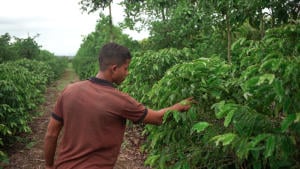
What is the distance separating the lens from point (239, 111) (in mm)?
2326

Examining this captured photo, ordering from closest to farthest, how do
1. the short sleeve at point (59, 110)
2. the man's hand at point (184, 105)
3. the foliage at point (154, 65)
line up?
1. the short sleeve at point (59, 110)
2. the man's hand at point (184, 105)
3. the foliage at point (154, 65)

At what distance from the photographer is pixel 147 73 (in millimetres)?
6859

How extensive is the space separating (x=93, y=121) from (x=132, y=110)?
278mm

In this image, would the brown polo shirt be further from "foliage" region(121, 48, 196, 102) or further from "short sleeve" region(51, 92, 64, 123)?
"foliage" region(121, 48, 196, 102)

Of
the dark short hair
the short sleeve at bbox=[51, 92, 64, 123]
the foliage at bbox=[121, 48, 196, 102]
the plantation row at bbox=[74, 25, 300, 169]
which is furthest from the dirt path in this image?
the dark short hair

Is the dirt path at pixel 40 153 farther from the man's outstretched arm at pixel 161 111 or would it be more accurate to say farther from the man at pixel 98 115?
the man at pixel 98 115

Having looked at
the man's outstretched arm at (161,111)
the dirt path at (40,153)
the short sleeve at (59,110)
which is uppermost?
the short sleeve at (59,110)

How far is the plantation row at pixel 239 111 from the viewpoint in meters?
2.17

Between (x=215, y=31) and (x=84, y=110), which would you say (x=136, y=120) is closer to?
(x=84, y=110)

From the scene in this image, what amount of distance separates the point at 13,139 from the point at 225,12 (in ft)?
15.7

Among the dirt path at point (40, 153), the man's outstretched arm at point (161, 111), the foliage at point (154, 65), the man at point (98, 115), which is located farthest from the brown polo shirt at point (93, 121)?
the dirt path at point (40, 153)

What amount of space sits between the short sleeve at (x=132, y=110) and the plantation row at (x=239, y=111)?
0.25 metres

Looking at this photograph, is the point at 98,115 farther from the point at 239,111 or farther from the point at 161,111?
the point at 239,111

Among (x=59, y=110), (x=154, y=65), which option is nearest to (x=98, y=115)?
(x=59, y=110)
